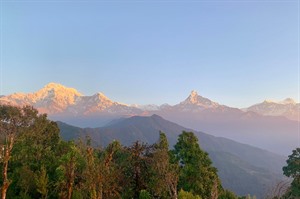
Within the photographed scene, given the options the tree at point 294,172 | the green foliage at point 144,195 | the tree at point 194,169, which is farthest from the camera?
the tree at point 294,172

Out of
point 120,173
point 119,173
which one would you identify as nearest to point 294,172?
point 120,173

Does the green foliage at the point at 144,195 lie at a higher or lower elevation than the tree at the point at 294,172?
lower

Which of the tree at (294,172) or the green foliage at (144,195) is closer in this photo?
the green foliage at (144,195)

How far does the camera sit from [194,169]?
181ft

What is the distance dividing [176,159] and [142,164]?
1102 cm

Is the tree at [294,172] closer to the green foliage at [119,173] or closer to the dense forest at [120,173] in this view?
the dense forest at [120,173]

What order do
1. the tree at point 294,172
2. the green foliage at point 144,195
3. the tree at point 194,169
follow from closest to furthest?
the green foliage at point 144,195, the tree at point 194,169, the tree at point 294,172

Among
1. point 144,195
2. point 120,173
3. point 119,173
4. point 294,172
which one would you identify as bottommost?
point 144,195

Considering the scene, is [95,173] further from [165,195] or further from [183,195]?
[165,195]

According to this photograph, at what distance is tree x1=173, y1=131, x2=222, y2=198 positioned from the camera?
175ft

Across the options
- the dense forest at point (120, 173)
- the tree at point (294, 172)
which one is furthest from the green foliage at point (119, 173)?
the tree at point (294, 172)

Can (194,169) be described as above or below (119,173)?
above

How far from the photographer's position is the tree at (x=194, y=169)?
53406mm

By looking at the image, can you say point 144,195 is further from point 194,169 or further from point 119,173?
point 194,169
